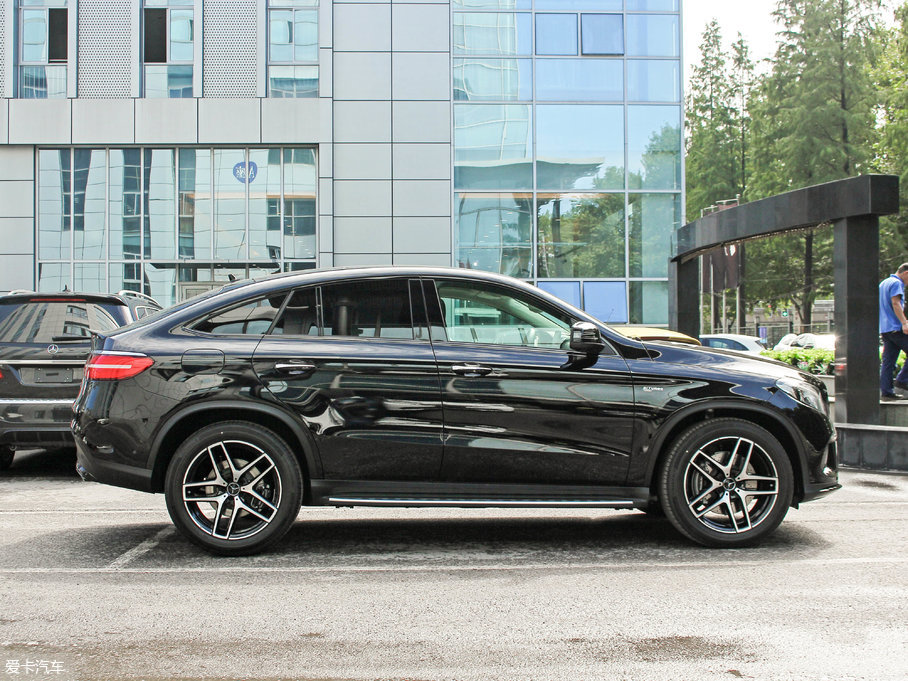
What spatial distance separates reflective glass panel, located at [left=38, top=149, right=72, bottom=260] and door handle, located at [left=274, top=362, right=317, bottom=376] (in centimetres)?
1697

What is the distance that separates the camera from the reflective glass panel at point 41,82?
1986 cm

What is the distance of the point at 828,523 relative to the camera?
606 cm

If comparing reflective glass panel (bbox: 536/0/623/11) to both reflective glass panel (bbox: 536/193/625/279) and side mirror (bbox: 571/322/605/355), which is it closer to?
reflective glass panel (bbox: 536/193/625/279)

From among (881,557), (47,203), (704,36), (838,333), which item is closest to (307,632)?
(881,557)

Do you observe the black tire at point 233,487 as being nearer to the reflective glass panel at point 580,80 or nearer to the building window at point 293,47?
the building window at point 293,47

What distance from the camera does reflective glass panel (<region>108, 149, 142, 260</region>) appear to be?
1989 centimetres

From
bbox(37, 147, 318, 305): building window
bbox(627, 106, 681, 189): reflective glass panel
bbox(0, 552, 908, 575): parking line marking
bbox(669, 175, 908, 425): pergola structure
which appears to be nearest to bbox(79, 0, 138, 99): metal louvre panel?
bbox(37, 147, 318, 305): building window

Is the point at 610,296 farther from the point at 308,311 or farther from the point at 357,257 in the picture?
the point at 308,311

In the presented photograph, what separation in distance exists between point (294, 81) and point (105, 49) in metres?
4.32

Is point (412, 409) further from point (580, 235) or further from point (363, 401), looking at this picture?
point (580, 235)

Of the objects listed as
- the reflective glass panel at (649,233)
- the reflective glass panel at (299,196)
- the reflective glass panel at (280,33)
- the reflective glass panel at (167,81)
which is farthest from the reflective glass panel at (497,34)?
the reflective glass panel at (167,81)

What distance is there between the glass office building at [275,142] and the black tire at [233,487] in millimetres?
15130

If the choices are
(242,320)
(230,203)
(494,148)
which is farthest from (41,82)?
(242,320)

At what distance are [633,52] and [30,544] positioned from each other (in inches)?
731
